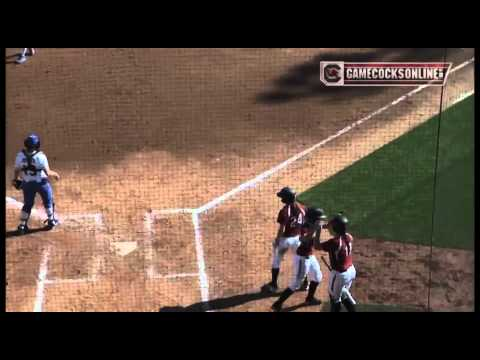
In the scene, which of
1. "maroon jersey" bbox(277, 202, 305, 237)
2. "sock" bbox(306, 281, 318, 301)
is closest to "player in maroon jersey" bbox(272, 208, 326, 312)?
"sock" bbox(306, 281, 318, 301)

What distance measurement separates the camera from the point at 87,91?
16906mm

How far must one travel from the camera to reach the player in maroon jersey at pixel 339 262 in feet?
39.3

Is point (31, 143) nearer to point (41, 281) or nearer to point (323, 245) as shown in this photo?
point (41, 281)

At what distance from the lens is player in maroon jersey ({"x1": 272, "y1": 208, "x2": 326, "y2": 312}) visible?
12.1m

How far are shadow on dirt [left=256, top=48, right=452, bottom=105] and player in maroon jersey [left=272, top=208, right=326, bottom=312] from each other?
485cm

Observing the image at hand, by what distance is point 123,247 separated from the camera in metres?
14.2

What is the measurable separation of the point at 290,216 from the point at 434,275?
9.97ft

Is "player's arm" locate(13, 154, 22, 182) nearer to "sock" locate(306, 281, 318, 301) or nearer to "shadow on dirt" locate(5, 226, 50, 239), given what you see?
"shadow on dirt" locate(5, 226, 50, 239)

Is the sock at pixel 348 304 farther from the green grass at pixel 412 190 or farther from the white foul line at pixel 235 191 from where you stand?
the white foul line at pixel 235 191

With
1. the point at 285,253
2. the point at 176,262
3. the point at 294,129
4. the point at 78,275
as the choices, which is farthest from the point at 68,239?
the point at 294,129

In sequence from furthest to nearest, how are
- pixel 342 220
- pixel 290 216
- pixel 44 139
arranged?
pixel 44 139 → pixel 290 216 → pixel 342 220

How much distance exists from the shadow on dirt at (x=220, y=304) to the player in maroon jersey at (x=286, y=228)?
25 cm

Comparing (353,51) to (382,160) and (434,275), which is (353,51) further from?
(434,275)

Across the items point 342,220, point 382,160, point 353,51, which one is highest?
point 353,51
